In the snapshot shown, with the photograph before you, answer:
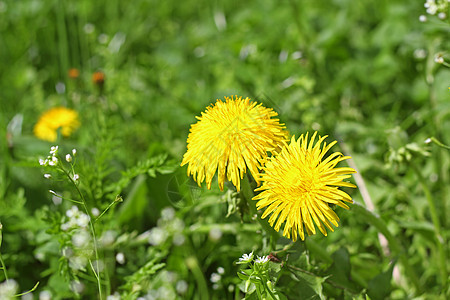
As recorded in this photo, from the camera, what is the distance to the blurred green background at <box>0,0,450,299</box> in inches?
62.4

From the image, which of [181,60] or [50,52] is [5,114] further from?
[181,60]

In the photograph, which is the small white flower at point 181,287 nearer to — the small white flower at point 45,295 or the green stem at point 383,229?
the small white flower at point 45,295

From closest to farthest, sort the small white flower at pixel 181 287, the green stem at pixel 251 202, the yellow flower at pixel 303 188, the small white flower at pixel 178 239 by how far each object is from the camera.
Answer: the yellow flower at pixel 303 188, the green stem at pixel 251 202, the small white flower at pixel 181 287, the small white flower at pixel 178 239

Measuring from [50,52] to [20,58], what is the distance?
20 centimetres

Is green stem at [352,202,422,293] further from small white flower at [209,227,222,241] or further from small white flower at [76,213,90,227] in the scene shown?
small white flower at [76,213,90,227]

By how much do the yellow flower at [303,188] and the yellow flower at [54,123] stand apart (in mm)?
1559

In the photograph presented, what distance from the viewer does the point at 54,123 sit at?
93.0 inches

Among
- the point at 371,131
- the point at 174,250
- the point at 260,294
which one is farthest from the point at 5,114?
the point at 260,294

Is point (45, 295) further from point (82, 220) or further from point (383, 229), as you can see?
point (383, 229)

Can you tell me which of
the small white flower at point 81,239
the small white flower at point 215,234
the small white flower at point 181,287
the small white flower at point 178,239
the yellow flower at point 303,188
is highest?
the yellow flower at point 303,188

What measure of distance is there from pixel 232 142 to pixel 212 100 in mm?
1406

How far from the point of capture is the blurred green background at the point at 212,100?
5.20ft

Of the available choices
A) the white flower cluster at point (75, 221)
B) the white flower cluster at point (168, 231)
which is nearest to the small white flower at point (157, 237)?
the white flower cluster at point (168, 231)

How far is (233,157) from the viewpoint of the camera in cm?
104
